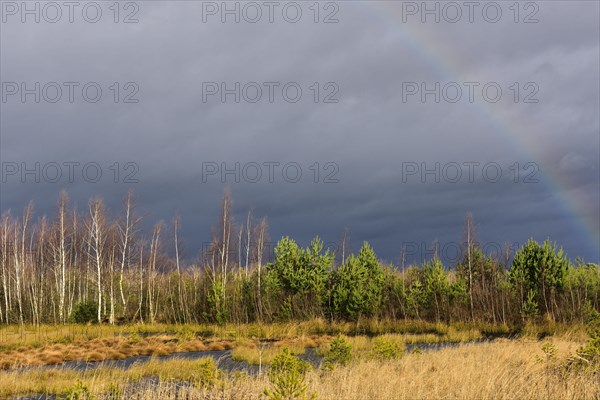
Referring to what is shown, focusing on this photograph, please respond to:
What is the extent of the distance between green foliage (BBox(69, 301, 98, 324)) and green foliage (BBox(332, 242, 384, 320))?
1709 centimetres

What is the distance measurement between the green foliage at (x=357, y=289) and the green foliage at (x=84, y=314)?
56.1 feet

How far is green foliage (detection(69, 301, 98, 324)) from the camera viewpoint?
39081 mm

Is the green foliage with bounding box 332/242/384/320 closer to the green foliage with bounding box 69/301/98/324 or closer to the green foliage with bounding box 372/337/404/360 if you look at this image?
the green foliage with bounding box 69/301/98/324

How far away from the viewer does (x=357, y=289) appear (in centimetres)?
3575

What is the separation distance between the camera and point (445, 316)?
35.9 metres

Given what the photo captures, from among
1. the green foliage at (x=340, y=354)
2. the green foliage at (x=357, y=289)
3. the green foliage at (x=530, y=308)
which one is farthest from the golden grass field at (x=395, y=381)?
the green foliage at (x=530, y=308)

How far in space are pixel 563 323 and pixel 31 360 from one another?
84.5 ft

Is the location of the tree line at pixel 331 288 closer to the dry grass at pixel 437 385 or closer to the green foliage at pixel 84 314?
the green foliage at pixel 84 314

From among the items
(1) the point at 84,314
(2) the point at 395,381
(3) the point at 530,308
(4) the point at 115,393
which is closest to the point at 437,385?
(2) the point at 395,381

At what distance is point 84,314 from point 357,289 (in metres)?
19.3

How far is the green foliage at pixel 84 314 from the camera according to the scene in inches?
1539

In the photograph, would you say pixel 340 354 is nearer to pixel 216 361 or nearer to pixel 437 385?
pixel 437 385

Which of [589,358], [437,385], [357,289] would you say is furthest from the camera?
[357,289]

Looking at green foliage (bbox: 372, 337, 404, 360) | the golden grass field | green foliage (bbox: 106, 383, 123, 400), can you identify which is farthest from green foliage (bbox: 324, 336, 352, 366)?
green foliage (bbox: 106, 383, 123, 400)
